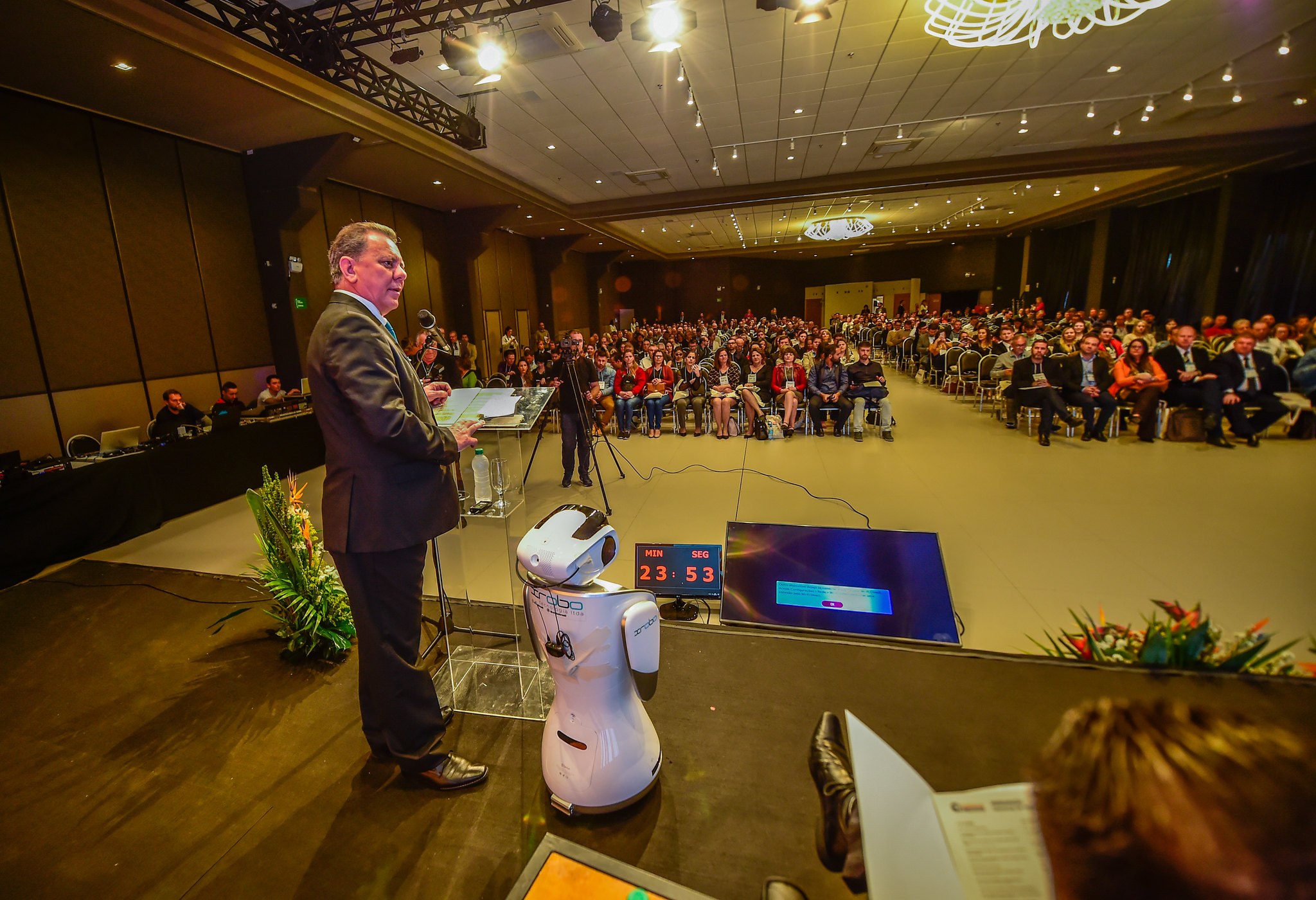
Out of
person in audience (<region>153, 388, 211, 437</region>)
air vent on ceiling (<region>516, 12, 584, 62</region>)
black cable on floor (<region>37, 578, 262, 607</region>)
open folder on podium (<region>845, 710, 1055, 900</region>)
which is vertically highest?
air vent on ceiling (<region>516, 12, 584, 62</region>)

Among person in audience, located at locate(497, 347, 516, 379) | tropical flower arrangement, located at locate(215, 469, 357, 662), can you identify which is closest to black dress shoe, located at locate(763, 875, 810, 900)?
tropical flower arrangement, located at locate(215, 469, 357, 662)

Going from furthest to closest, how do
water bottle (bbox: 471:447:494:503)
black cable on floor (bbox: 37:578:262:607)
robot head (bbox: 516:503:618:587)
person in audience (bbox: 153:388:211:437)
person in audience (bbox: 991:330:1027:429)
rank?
1. person in audience (bbox: 991:330:1027:429)
2. person in audience (bbox: 153:388:211:437)
3. black cable on floor (bbox: 37:578:262:607)
4. water bottle (bbox: 471:447:494:503)
5. robot head (bbox: 516:503:618:587)

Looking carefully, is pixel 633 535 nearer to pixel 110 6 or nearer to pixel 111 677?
pixel 111 677

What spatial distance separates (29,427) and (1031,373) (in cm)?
1111

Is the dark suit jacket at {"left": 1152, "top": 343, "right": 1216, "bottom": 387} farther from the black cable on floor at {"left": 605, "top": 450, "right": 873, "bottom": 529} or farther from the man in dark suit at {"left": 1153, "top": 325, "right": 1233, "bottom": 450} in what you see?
Result: the black cable on floor at {"left": 605, "top": 450, "right": 873, "bottom": 529}

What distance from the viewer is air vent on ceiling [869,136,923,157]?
→ 9086mm

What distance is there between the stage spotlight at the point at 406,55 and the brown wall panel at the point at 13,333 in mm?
3992

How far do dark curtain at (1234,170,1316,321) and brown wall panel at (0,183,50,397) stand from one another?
62.4ft

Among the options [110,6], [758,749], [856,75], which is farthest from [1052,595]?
[110,6]

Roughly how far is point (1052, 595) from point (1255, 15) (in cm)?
681

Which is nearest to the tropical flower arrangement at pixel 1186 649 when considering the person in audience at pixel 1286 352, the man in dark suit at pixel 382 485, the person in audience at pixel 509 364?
the man in dark suit at pixel 382 485

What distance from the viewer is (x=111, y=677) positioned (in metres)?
2.65

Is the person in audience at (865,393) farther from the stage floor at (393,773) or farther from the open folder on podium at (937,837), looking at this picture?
the open folder on podium at (937,837)

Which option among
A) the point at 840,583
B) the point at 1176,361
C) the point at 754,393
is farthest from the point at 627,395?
Result: the point at 1176,361
